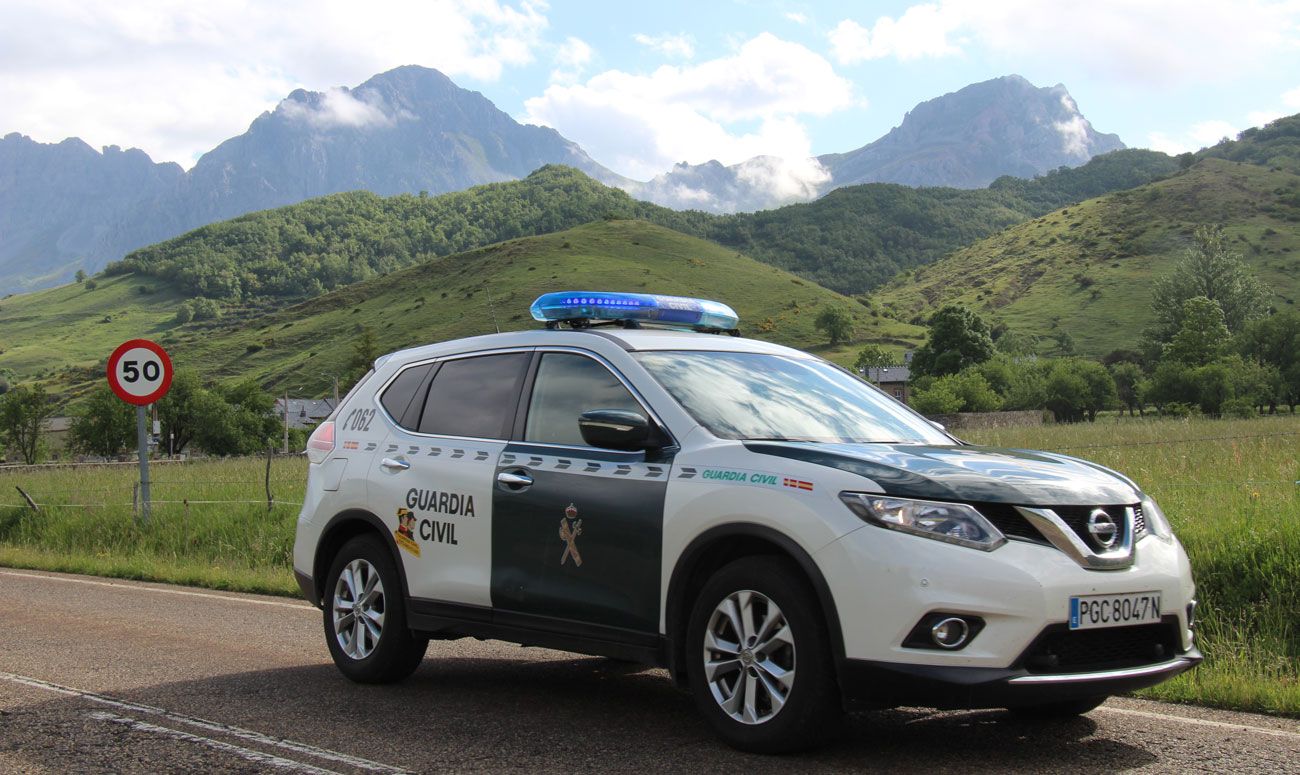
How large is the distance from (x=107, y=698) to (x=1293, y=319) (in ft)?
337

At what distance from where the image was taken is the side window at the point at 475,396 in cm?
643

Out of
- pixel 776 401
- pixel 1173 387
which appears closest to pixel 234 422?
pixel 1173 387

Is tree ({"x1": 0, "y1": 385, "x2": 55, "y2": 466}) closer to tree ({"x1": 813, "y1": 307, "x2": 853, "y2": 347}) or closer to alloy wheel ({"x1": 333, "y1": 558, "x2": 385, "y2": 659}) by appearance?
tree ({"x1": 813, "y1": 307, "x2": 853, "y2": 347})

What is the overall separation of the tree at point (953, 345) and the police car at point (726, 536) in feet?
355

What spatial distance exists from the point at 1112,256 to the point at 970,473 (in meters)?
165

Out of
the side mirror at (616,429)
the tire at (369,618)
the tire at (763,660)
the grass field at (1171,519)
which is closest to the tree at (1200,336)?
the grass field at (1171,519)

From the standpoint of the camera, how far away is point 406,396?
7207 millimetres

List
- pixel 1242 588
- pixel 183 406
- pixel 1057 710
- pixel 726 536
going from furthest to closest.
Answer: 1. pixel 183 406
2. pixel 1242 588
3. pixel 1057 710
4. pixel 726 536

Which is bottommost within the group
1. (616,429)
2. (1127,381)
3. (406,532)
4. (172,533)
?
(172,533)

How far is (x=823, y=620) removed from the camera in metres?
4.67

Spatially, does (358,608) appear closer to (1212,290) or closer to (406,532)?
(406,532)

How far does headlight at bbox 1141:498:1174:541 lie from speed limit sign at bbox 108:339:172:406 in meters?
14.1

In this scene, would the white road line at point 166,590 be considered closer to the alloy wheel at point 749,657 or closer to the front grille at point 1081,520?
the alloy wheel at point 749,657

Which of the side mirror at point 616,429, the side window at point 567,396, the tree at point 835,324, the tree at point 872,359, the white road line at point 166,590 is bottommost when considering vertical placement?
the white road line at point 166,590
